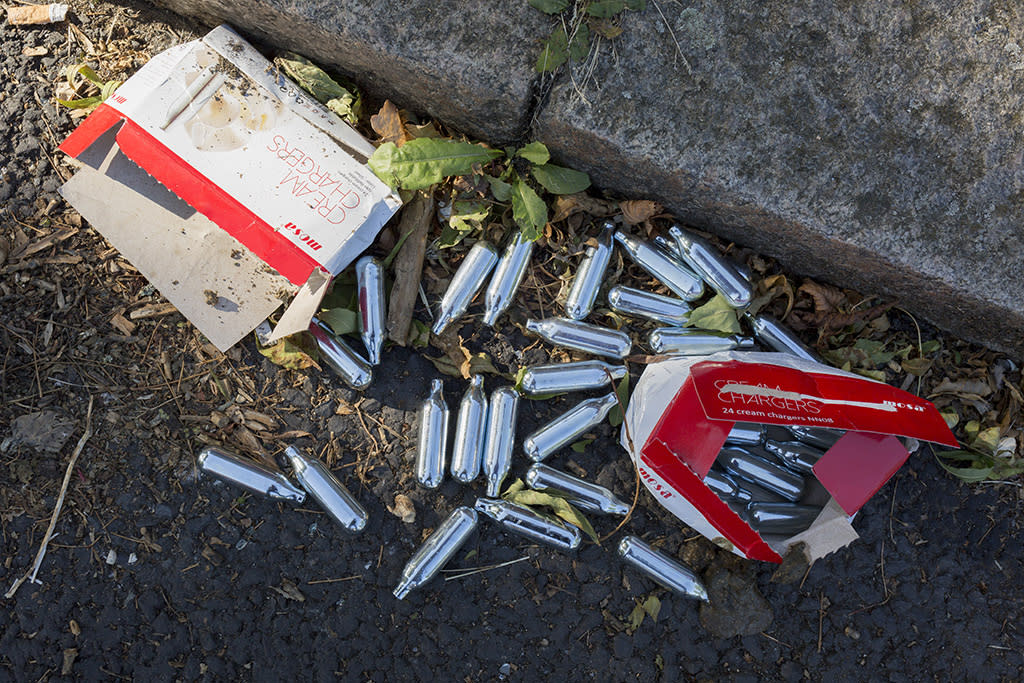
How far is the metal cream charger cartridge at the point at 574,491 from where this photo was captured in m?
2.67

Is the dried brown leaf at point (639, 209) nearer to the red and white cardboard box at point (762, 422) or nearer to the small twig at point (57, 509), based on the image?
the red and white cardboard box at point (762, 422)

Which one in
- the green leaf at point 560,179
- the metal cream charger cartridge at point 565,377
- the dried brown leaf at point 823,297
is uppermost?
the green leaf at point 560,179

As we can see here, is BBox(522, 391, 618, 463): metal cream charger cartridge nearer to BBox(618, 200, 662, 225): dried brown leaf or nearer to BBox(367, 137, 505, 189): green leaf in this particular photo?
BBox(618, 200, 662, 225): dried brown leaf

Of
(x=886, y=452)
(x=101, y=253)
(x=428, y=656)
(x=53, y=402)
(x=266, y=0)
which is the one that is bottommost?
(x=428, y=656)

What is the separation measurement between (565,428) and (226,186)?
152 cm

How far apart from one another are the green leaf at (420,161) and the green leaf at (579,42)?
493mm

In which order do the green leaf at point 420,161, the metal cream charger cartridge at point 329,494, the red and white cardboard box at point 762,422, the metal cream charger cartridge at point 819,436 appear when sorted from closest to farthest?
the red and white cardboard box at point 762,422 < the green leaf at point 420,161 < the metal cream charger cartridge at point 329,494 < the metal cream charger cartridge at point 819,436

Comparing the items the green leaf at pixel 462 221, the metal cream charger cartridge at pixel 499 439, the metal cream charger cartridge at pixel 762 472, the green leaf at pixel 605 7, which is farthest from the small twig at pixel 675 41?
the metal cream charger cartridge at pixel 762 472

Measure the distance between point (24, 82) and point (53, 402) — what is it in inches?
49.9

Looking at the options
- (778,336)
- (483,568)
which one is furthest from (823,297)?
(483,568)

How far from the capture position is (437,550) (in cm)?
259

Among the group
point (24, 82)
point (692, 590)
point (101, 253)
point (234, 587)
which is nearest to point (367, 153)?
point (101, 253)

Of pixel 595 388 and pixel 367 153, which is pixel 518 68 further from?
pixel 595 388

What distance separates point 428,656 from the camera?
261cm
